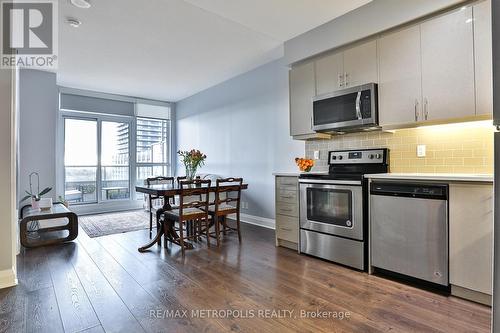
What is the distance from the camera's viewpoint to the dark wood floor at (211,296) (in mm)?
1812

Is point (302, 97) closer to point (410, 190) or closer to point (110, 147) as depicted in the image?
point (410, 190)

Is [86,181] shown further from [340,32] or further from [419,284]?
[419,284]

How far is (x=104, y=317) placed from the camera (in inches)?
74.7

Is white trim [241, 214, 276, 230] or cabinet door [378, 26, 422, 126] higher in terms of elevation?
cabinet door [378, 26, 422, 126]

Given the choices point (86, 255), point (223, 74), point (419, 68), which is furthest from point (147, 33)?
point (419, 68)

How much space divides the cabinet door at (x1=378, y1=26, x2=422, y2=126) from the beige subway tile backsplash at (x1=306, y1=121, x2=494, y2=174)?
0.32 m

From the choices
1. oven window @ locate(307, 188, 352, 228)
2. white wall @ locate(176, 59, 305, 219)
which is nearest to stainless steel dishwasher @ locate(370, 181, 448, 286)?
oven window @ locate(307, 188, 352, 228)

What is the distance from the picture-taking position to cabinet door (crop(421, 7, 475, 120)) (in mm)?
2246

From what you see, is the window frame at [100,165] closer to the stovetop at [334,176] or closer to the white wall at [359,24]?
the white wall at [359,24]

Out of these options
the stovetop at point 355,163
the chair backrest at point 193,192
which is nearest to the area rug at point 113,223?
the chair backrest at point 193,192

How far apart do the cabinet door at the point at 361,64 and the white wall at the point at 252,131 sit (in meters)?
1.27

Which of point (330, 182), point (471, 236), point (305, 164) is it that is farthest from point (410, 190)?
point (305, 164)

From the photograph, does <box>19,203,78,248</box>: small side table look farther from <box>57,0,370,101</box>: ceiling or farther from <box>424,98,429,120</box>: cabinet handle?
<box>424,98,429,120</box>: cabinet handle

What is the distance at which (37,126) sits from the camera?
16.0 feet
